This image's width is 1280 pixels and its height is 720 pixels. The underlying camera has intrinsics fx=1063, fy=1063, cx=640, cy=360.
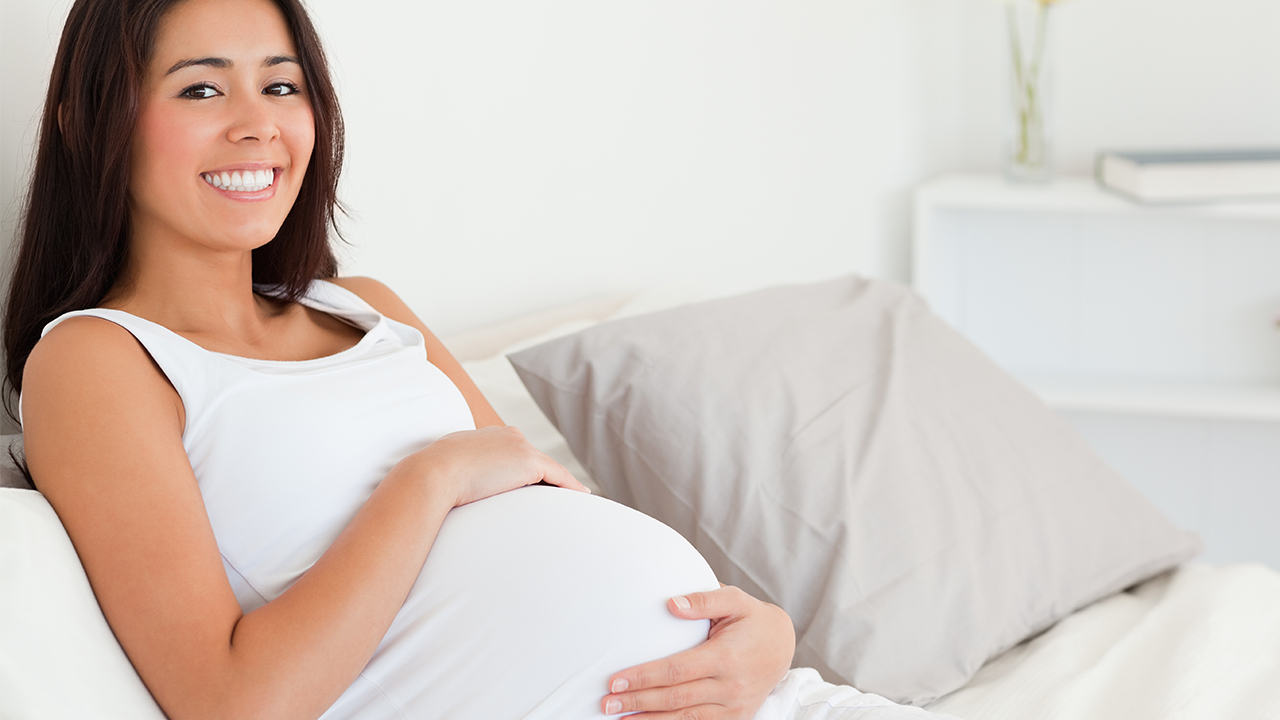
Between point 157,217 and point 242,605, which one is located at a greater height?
point 157,217

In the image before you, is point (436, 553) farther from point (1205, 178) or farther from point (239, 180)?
point (1205, 178)

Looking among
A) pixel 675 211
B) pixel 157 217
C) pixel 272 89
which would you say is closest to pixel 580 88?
pixel 675 211

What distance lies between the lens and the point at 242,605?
2.52 ft

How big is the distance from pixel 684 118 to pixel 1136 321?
46.6 inches

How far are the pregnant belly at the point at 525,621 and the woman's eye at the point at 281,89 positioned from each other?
39 centimetres

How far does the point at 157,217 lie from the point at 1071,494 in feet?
3.23

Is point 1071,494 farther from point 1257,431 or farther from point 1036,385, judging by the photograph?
point 1257,431

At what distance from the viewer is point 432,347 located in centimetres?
104

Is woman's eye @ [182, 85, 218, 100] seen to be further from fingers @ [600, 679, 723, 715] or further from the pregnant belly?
fingers @ [600, 679, 723, 715]

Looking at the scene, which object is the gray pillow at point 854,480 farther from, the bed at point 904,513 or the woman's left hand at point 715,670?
the woman's left hand at point 715,670

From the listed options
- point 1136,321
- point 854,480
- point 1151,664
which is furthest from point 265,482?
point 1136,321

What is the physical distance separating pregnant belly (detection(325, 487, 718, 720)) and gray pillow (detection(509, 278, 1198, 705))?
0.30 metres

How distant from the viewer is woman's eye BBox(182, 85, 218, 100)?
0.81 m

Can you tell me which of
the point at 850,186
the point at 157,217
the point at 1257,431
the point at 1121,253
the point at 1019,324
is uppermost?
the point at 157,217
